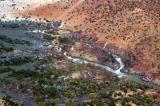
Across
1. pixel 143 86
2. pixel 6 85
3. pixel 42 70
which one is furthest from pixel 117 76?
pixel 6 85

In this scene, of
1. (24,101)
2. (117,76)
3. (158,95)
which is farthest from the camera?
(117,76)

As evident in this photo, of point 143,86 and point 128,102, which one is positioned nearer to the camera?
point 128,102

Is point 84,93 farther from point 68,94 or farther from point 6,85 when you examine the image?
point 6,85

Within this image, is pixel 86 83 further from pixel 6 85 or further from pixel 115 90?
pixel 6 85

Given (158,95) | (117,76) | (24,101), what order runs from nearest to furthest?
(24,101), (158,95), (117,76)

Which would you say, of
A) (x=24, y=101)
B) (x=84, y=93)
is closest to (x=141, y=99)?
(x=84, y=93)

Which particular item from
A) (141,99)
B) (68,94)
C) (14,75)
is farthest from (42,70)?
(141,99)

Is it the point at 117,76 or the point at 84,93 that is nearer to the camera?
the point at 84,93

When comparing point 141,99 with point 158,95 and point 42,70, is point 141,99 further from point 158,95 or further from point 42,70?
point 42,70
